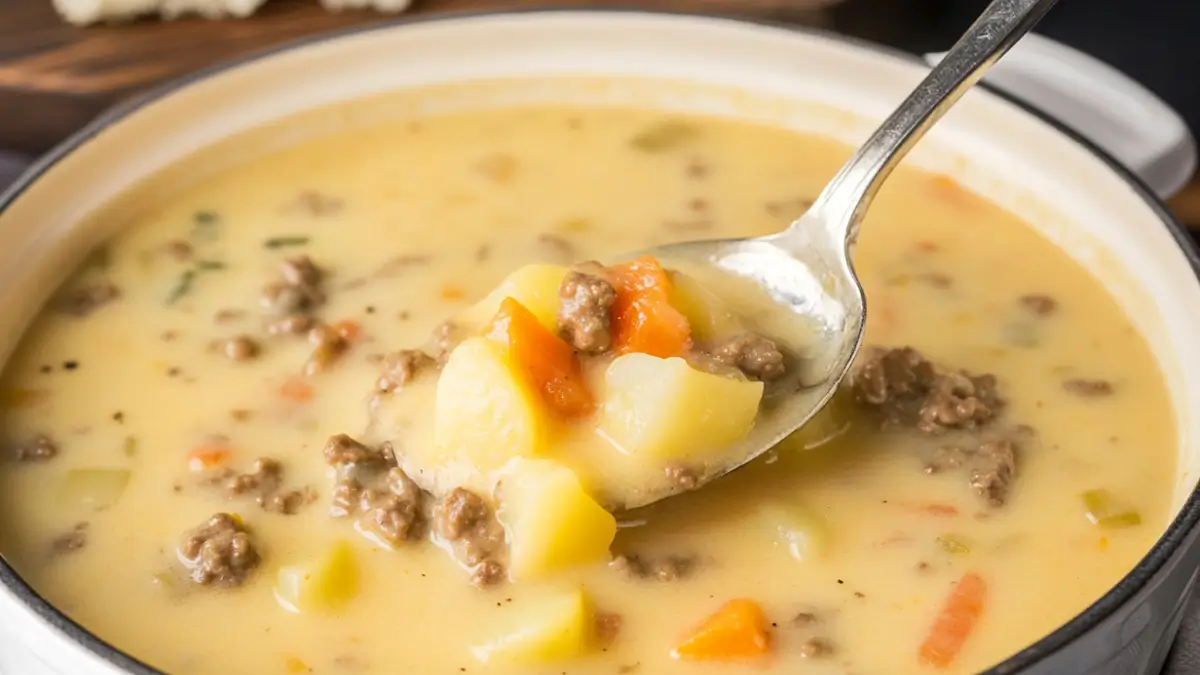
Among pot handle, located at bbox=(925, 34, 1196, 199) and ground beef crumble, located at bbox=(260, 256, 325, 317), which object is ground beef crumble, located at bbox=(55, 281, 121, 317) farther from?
pot handle, located at bbox=(925, 34, 1196, 199)

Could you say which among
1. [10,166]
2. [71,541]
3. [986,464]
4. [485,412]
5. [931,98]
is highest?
[931,98]

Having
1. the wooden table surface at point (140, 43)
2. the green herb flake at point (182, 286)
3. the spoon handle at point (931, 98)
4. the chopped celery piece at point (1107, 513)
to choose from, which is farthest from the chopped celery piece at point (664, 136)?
the chopped celery piece at point (1107, 513)

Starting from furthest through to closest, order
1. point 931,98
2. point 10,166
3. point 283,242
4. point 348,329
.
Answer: point 10,166
point 283,242
point 348,329
point 931,98

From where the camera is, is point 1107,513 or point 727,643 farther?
point 1107,513

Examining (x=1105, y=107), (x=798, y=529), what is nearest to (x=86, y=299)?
(x=798, y=529)

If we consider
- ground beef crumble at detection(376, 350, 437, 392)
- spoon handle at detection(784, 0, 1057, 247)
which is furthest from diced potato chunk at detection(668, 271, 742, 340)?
ground beef crumble at detection(376, 350, 437, 392)

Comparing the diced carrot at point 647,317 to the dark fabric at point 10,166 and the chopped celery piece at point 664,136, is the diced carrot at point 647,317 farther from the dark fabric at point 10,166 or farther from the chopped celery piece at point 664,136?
the dark fabric at point 10,166

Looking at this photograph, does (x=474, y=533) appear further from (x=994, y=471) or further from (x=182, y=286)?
(x=182, y=286)

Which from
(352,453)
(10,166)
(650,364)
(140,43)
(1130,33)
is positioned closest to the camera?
(650,364)
